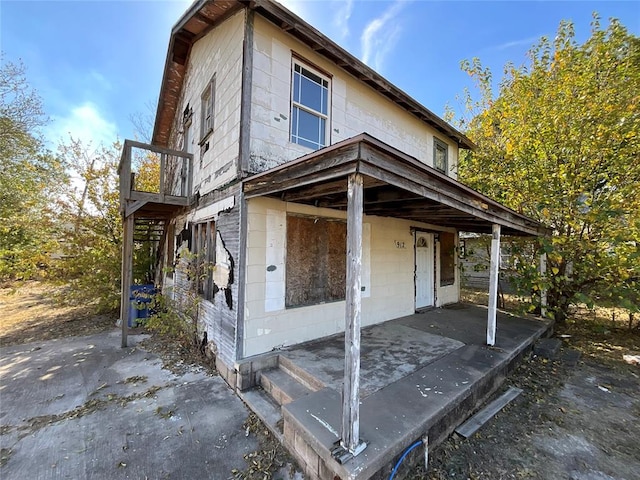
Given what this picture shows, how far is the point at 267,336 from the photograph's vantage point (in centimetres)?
398

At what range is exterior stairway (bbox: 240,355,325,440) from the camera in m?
3.14

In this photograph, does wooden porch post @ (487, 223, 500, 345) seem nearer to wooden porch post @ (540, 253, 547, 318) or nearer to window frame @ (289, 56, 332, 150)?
wooden porch post @ (540, 253, 547, 318)

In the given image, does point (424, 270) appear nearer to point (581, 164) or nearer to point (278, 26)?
point (581, 164)

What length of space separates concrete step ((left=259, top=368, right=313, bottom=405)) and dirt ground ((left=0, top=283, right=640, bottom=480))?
39 cm

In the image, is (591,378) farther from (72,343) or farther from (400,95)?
(72,343)

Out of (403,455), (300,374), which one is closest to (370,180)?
(403,455)

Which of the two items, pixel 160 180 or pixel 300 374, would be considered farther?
pixel 160 180

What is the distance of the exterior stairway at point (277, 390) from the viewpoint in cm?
314

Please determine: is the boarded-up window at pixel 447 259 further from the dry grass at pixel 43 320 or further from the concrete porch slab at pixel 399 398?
the dry grass at pixel 43 320

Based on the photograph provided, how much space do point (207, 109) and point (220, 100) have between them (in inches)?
43.7

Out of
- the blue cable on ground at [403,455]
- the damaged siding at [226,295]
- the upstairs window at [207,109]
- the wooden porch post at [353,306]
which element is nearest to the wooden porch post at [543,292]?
the blue cable on ground at [403,455]

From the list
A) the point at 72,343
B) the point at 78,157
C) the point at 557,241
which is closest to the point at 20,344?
the point at 72,343

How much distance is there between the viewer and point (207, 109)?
5.53 metres

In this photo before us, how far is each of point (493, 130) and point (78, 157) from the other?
12.5 meters
